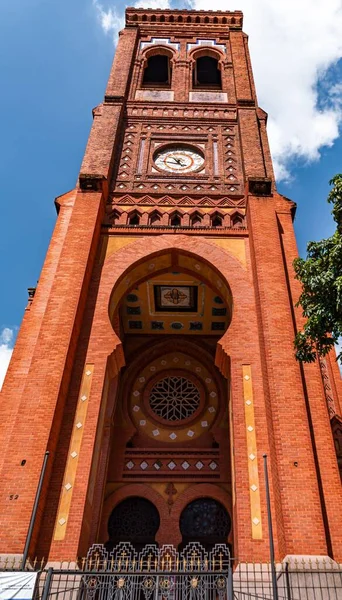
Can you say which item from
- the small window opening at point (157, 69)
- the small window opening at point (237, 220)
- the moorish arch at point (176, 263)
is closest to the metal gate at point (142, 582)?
the moorish arch at point (176, 263)

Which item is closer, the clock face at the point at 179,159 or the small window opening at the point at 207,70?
the clock face at the point at 179,159

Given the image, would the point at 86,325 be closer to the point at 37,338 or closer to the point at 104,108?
the point at 37,338

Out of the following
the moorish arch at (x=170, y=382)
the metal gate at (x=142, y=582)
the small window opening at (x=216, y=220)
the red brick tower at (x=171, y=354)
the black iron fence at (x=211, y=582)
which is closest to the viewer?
the metal gate at (x=142, y=582)

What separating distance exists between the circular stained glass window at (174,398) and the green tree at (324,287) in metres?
6.39

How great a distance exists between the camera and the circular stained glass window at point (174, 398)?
45.3 feet

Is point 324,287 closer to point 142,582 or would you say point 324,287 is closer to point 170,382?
point 142,582

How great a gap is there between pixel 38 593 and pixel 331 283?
226 inches

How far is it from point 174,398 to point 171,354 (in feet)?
4.49

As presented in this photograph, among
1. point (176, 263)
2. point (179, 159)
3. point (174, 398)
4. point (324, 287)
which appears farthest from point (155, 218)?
point (324, 287)

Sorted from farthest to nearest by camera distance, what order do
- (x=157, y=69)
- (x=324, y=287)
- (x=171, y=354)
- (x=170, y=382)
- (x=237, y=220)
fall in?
(x=157, y=69) < (x=171, y=354) < (x=170, y=382) < (x=237, y=220) < (x=324, y=287)

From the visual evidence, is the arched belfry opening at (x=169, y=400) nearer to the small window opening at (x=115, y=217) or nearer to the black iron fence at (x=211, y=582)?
the small window opening at (x=115, y=217)

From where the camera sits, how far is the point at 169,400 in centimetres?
1412

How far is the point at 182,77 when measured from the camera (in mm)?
18078

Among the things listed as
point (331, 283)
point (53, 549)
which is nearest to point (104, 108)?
point (331, 283)
